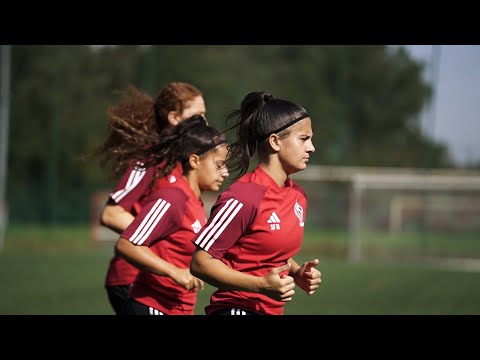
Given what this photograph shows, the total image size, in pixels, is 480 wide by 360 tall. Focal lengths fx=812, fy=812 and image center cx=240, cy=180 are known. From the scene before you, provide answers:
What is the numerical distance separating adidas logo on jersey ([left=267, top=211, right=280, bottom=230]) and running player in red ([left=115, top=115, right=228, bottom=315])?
0.77 metres

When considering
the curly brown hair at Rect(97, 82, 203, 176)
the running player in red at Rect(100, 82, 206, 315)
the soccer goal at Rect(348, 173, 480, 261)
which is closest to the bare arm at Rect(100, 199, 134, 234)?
the running player in red at Rect(100, 82, 206, 315)

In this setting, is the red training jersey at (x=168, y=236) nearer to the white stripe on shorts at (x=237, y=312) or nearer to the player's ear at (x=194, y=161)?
the player's ear at (x=194, y=161)

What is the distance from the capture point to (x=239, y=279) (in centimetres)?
362

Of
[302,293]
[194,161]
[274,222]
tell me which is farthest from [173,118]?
[302,293]

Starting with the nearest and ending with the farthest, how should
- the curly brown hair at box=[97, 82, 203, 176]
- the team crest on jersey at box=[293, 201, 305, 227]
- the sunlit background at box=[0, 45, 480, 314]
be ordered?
the team crest on jersey at box=[293, 201, 305, 227] < the curly brown hair at box=[97, 82, 203, 176] < the sunlit background at box=[0, 45, 480, 314]

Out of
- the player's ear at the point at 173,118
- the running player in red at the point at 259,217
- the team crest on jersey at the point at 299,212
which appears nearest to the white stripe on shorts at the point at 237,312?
the running player in red at the point at 259,217

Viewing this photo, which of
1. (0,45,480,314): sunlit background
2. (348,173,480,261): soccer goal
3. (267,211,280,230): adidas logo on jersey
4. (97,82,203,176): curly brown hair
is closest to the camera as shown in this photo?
(267,211,280,230): adidas logo on jersey

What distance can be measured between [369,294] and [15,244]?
11.8m

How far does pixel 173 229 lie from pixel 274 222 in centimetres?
94

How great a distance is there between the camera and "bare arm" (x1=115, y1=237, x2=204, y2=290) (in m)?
4.32

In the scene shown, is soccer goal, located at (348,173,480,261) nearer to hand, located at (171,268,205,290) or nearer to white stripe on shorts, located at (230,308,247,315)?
hand, located at (171,268,205,290)

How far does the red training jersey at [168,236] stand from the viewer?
14.8 feet

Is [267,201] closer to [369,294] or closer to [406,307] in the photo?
[406,307]

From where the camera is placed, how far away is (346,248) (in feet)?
67.8
